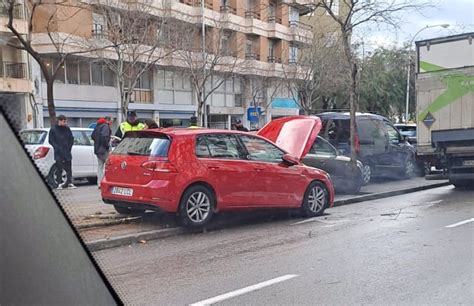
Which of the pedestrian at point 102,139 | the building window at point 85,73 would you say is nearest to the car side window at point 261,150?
the pedestrian at point 102,139

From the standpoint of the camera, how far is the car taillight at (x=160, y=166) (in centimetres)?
735

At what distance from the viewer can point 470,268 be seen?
5.38m

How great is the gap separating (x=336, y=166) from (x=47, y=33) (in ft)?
21.4

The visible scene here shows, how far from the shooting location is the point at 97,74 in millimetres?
27844

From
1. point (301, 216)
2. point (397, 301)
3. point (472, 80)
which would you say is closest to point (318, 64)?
point (472, 80)

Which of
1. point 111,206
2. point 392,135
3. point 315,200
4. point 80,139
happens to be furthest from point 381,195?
point 80,139

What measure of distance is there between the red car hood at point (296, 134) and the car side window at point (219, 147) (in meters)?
2.05

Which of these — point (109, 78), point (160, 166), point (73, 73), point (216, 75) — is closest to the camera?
point (160, 166)

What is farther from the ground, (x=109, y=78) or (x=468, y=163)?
(x=109, y=78)

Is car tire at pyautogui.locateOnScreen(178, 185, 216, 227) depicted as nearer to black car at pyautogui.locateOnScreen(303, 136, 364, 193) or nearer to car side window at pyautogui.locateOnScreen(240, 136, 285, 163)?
car side window at pyautogui.locateOnScreen(240, 136, 285, 163)

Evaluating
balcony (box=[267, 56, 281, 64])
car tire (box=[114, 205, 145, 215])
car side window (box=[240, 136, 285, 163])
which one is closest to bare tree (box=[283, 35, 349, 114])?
balcony (box=[267, 56, 281, 64])

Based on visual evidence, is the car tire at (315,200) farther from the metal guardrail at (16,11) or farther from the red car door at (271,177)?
the metal guardrail at (16,11)

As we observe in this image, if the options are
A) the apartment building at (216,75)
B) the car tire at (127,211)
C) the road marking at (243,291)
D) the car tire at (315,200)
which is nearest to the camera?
the road marking at (243,291)

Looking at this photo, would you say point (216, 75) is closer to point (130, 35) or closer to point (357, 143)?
point (130, 35)
